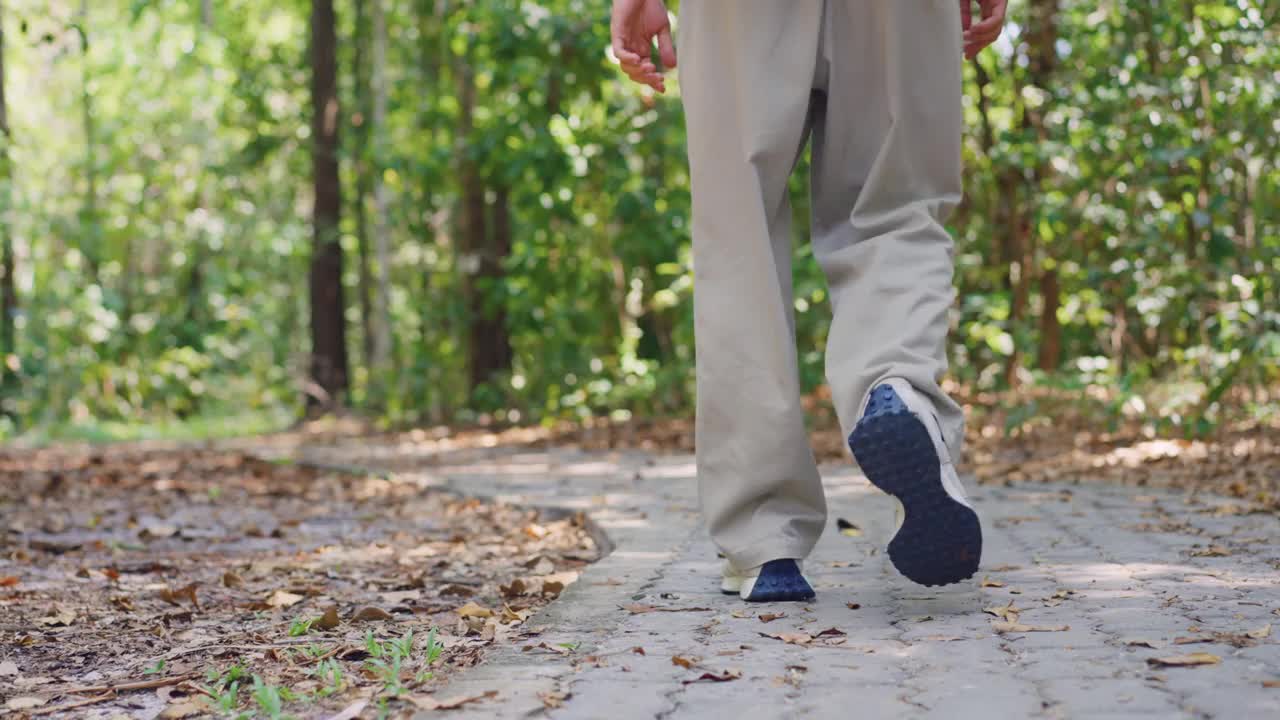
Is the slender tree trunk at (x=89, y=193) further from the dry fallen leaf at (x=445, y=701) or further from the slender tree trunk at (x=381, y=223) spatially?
the dry fallen leaf at (x=445, y=701)

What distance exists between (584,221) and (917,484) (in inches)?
293

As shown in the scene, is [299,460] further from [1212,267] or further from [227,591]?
[1212,267]

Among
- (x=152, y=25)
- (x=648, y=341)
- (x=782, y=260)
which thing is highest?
(x=152, y=25)

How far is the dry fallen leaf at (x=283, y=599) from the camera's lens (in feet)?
10.0

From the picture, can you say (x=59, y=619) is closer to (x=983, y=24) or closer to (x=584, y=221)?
(x=983, y=24)

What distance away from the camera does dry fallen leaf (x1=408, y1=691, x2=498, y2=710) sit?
6.15 ft

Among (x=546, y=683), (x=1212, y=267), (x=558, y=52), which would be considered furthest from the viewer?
(x=558, y=52)

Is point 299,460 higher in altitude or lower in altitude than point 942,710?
lower

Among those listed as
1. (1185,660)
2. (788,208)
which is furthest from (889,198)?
(1185,660)

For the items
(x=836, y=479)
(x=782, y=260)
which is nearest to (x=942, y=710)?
(x=782, y=260)

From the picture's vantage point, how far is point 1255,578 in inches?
106

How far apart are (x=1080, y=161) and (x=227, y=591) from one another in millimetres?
5660

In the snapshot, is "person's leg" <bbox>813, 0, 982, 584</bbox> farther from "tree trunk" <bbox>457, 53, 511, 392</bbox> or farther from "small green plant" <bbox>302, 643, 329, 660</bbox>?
"tree trunk" <bbox>457, 53, 511, 392</bbox>

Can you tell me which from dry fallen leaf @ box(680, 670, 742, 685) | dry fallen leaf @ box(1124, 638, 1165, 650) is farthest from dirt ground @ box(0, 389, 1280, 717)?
dry fallen leaf @ box(1124, 638, 1165, 650)
